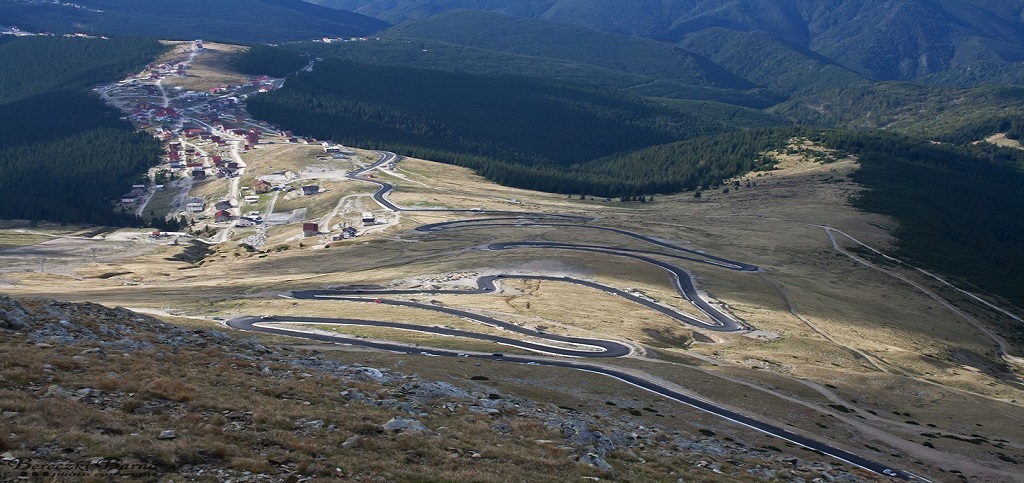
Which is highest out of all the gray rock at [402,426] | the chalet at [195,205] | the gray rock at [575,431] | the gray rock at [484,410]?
the gray rock at [402,426]

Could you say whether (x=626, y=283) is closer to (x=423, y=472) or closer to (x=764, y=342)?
(x=764, y=342)

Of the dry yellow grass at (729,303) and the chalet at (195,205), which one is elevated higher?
the dry yellow grass at (729,303)

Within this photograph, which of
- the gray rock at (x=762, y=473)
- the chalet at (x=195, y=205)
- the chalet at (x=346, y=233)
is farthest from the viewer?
the chalet at (x=195, y=205)

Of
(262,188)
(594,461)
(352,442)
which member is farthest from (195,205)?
(594,461)

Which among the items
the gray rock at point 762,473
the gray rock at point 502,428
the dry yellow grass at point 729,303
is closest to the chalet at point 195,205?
the dry yellow grass at point 729,303

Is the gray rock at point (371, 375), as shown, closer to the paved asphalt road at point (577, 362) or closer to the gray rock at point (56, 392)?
the paved asphalt road at point (577, 362)

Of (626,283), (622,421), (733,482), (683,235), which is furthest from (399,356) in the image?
(683,235)

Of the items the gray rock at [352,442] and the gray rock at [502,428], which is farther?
the gray rock at [502,428]

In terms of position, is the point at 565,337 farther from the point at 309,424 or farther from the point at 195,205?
the point at 195,205
